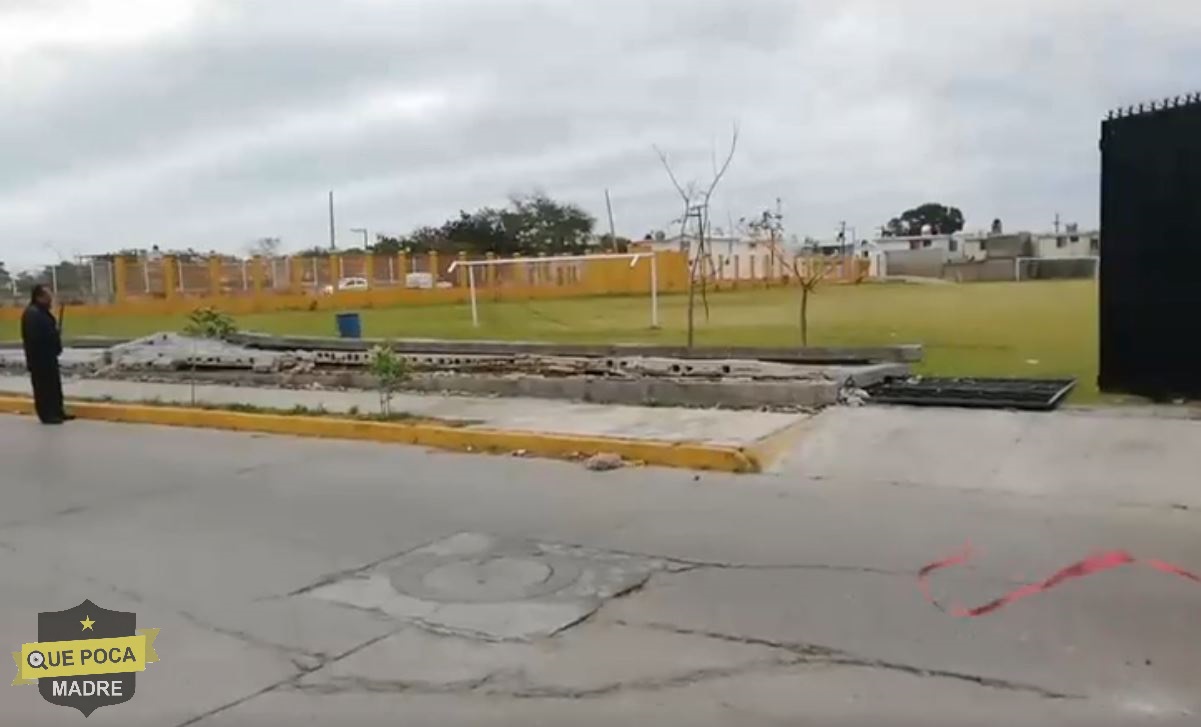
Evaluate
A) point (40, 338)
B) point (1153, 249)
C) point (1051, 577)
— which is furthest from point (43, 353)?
point (1153, 249)

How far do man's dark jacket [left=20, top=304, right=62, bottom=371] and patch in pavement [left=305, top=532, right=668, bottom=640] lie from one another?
8329 millimetres

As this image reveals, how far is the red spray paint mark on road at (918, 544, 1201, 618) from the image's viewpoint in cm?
522

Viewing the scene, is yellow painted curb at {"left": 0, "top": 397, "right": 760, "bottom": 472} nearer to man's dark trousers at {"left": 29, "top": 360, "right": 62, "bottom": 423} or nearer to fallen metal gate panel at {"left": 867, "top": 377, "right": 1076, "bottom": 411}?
man's dark trousers at {"left": 29, "top": 360, "right": 62, "bottom": 423}

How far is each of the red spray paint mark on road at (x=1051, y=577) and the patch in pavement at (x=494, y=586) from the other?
146cm

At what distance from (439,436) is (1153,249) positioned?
22.9 ft

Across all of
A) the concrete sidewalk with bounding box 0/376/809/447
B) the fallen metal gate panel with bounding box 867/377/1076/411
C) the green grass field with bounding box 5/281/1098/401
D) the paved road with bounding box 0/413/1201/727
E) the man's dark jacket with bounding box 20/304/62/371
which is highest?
the man's dark jacket with bounding box 20/304/62/371

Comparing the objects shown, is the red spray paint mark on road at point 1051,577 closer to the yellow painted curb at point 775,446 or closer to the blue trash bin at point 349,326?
the yellow painted curb at point 775,446

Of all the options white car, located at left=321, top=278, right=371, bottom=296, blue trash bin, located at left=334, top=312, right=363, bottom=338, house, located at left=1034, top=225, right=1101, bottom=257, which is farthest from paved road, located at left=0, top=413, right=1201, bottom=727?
house, located at left=1034, top=225, right=1101, bottom=257

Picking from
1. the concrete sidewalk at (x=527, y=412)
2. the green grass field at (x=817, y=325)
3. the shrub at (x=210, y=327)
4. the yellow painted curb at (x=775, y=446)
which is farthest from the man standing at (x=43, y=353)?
the green grass field at (x=817, y=325)

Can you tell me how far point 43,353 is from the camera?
1280 cm

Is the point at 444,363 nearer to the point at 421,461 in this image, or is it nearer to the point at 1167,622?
the point at 421,461

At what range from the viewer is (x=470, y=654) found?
4.79 m

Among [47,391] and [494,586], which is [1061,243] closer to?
[47,391]

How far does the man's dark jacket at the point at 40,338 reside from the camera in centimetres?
1276
